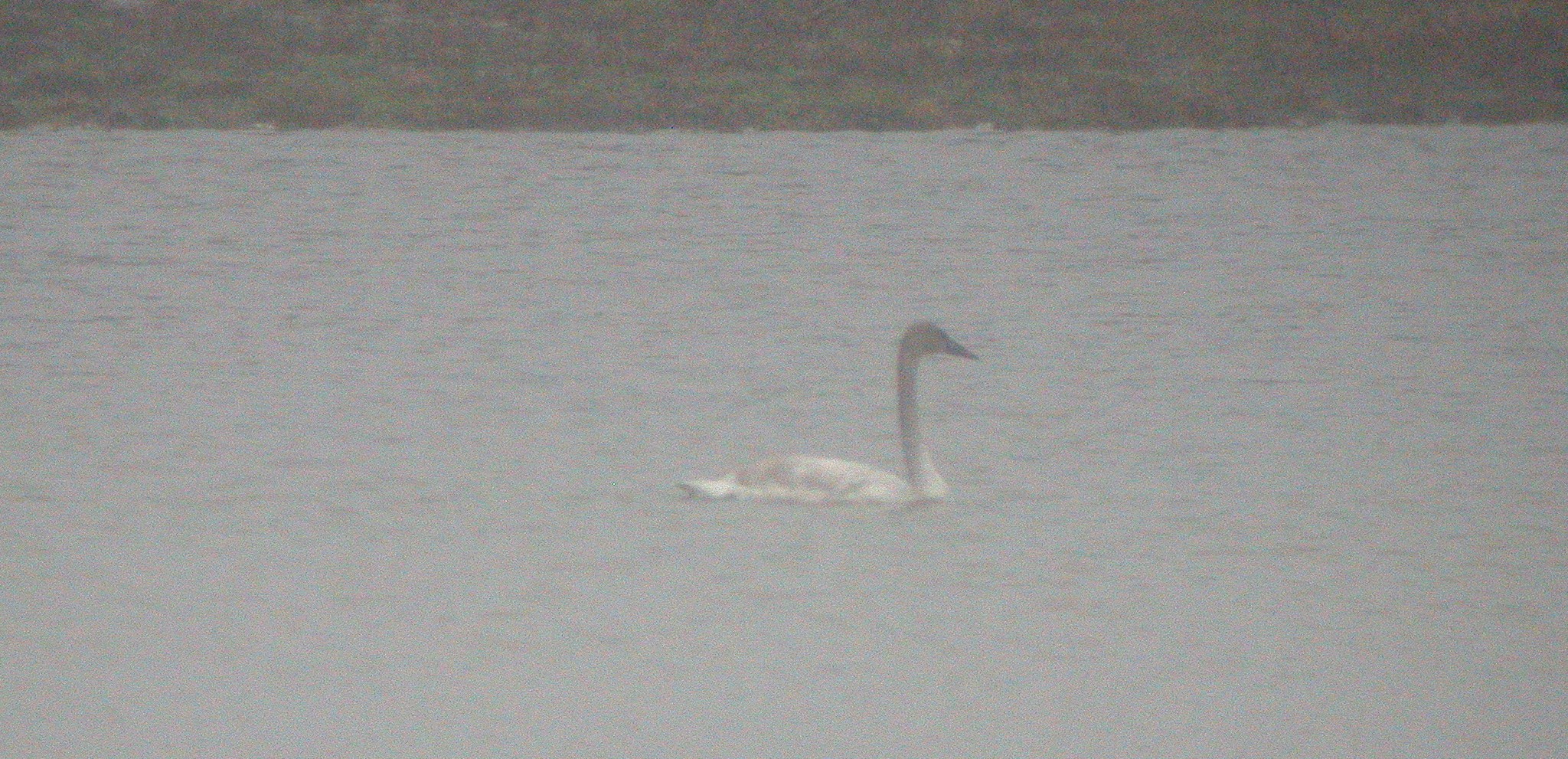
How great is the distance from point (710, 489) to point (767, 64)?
15.7m

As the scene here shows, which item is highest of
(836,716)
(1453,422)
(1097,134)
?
(1097,134)

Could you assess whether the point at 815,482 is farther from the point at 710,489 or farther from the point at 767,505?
the point at 710,489

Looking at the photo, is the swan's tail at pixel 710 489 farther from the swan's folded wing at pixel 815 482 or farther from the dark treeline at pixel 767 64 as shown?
the dark treeline at pixel 767 64

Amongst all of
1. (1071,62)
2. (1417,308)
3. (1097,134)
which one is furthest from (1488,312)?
(1071,62)

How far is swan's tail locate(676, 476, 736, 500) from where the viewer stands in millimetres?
8531

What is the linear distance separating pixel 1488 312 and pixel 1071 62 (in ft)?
38.2

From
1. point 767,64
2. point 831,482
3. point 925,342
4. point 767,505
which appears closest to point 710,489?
point 767,505

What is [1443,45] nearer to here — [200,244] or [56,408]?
[200,244]

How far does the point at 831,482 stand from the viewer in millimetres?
8570

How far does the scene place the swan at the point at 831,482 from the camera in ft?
28.0

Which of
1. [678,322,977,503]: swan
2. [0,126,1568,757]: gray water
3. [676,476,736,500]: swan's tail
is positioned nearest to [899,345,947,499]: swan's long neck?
[678,322,977,503]: swan

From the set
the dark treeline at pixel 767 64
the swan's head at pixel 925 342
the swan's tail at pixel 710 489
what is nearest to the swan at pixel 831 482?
the swan's tail at pixel 710 489

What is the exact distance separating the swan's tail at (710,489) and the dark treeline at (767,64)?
14.1 metres

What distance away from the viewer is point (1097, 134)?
22484 mm
